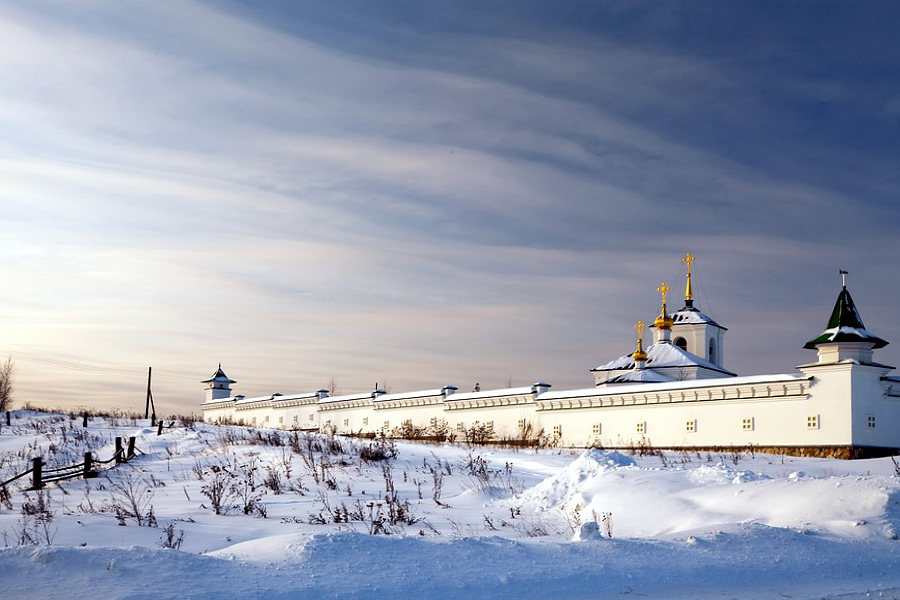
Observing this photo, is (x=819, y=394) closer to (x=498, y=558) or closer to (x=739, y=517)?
(x=739, y=517)

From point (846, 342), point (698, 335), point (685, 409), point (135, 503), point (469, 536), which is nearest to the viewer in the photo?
point (469, 536)

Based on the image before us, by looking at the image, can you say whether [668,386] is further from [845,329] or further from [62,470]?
[62,470]

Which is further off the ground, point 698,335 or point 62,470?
point 698,335

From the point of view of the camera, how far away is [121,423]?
3706 centimetres

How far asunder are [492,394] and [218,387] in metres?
30.3

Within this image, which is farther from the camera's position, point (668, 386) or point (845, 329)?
point (668, 386)

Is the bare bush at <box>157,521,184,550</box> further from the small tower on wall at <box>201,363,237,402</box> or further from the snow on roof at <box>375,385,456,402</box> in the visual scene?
the small tower on wall at <box>201,363,237,402</box>

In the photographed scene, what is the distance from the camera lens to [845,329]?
27.0 m

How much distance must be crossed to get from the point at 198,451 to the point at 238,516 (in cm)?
1334

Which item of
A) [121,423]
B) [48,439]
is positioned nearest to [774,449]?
[48,439]

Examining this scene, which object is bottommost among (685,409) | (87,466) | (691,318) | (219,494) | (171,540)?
(87,466)

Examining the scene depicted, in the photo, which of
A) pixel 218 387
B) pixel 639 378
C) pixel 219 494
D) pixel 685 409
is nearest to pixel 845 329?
pixel 685 409

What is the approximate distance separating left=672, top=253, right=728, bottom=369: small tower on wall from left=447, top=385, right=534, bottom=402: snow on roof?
1933 centimetres

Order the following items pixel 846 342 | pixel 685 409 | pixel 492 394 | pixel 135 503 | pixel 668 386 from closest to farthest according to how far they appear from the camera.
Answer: pixel 135 503, pixel 846 342, pixel 685 409, pixel 668 386, pixel 492 394
